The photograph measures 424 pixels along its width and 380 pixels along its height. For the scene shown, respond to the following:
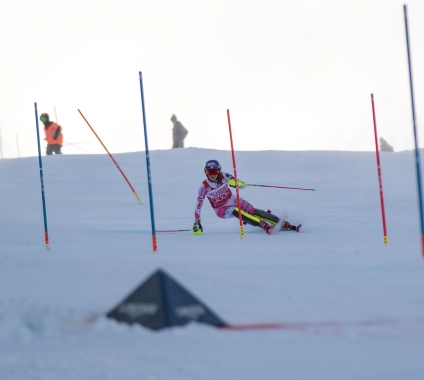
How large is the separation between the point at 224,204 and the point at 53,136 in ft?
30.3

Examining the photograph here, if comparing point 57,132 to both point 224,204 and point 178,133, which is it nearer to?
point 178,133

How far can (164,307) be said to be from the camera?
3.03 meters

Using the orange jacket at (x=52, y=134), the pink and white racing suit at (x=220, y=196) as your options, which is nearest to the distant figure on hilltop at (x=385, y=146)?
the orange jacket at (x=52, y=134)

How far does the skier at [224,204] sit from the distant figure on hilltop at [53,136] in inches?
323

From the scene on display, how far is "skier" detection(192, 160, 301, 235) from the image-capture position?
8555 millimetres

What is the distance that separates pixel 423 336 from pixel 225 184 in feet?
20.3

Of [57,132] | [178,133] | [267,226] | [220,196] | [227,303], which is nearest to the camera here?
[227,303]

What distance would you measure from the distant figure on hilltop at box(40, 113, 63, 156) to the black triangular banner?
1353 cm

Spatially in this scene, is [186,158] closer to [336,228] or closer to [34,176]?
[34,176]

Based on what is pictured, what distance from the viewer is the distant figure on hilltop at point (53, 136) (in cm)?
1662

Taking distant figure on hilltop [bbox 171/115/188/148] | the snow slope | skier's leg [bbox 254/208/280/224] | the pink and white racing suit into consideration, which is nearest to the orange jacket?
distant figure on hilltop [bbox 171/115/188/148]

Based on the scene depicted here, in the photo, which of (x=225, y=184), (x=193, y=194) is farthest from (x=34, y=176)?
(x=225, y=184)

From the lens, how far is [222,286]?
3820 millimetres

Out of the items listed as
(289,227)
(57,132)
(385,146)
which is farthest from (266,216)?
(385,146)
